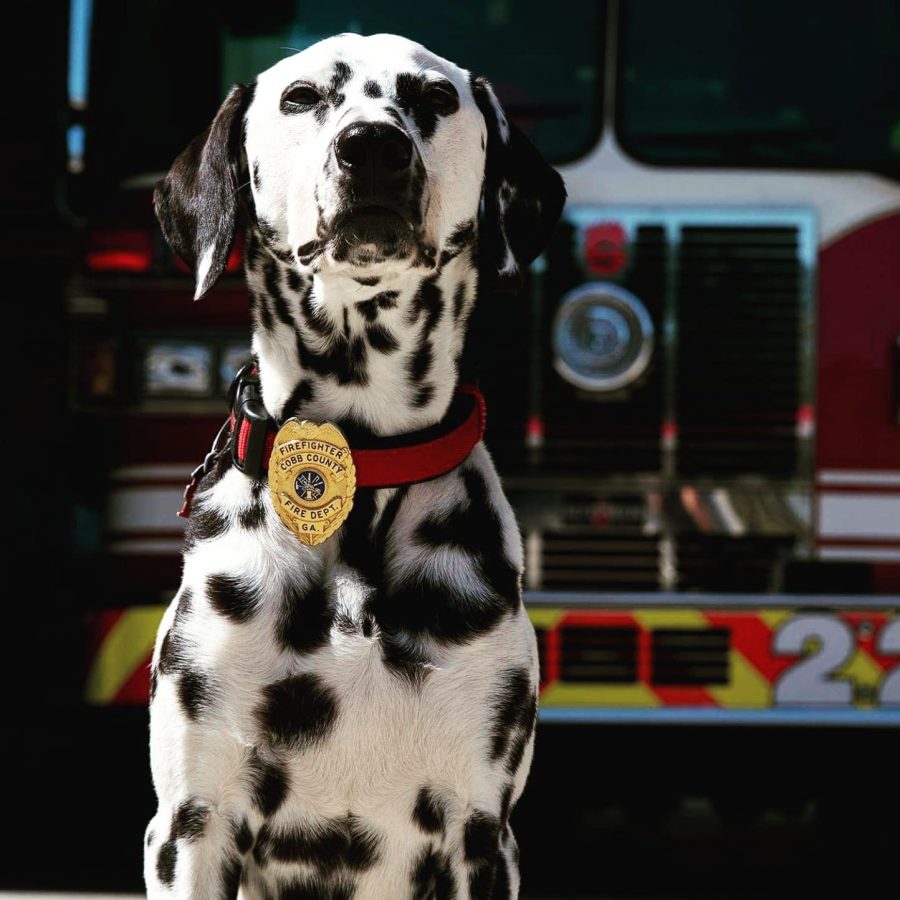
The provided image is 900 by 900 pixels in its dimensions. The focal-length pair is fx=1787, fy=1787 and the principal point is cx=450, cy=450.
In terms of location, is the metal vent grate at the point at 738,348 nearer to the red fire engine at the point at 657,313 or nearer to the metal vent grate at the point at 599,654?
the red fire engine at the point at 657,313

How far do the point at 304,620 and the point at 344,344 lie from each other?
51 cm

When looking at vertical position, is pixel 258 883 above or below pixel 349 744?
below

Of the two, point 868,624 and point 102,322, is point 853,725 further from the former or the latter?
point 102,322

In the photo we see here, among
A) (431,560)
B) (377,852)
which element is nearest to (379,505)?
(431,560)

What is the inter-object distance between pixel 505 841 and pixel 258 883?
414 mm

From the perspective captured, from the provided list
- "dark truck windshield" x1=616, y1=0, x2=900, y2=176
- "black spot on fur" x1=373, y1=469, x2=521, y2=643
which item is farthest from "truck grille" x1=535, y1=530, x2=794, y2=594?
"black spot on fur" x1=373, y1=469, x2=521, y2=643

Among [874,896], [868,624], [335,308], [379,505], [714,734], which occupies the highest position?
[335,308]

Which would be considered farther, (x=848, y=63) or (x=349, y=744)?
(x=848, y=63)

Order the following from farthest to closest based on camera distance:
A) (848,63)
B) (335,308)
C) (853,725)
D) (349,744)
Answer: (848,63)
(853,725)
(335,308)
(349,744)

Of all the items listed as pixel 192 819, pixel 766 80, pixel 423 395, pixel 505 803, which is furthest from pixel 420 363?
pixel 766 80

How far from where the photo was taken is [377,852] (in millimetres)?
2887

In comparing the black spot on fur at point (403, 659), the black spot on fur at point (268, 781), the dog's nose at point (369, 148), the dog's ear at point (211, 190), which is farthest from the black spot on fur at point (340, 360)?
the black spot on fur at point (268, 781)

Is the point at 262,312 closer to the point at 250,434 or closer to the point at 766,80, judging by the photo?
the point at 250,434

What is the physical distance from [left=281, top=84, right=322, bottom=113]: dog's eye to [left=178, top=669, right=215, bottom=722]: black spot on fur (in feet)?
3.13
